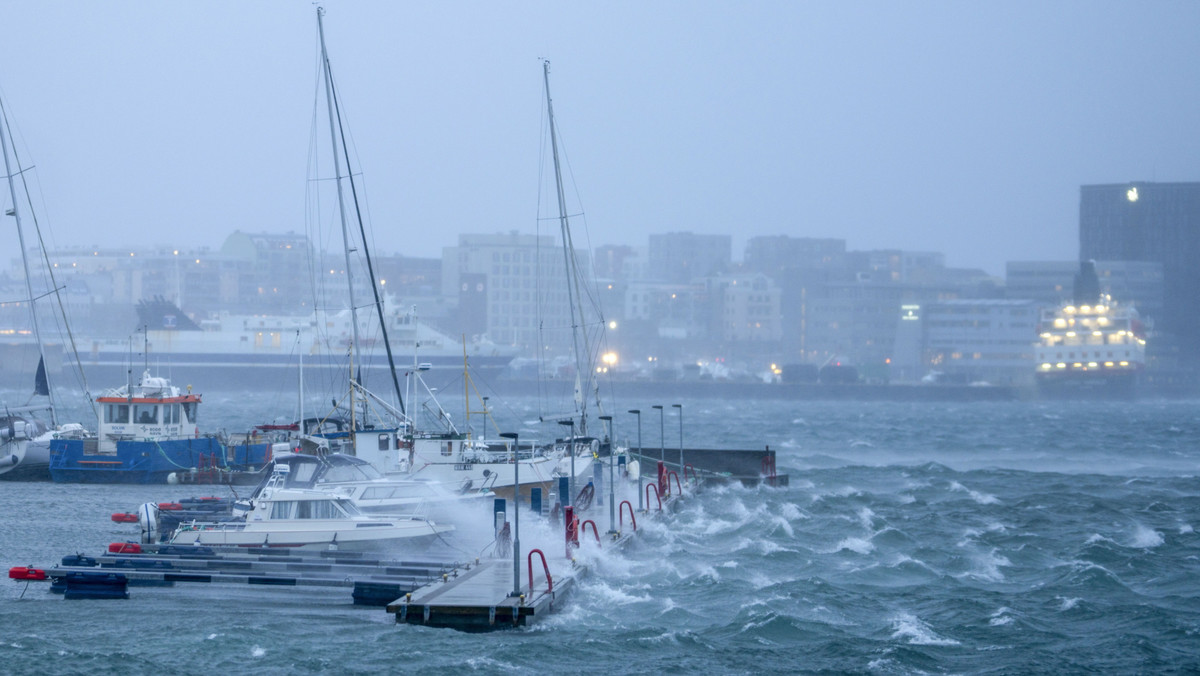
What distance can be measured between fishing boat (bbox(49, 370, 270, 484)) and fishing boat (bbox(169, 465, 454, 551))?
13434 millimetres

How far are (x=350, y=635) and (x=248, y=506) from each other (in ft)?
26.9

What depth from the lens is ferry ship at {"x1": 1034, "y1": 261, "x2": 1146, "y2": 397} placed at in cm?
13300

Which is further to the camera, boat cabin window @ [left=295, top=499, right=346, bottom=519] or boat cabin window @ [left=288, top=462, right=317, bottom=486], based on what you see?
boat cabin window @ [left=288, top=462, right=317, bottom=486]

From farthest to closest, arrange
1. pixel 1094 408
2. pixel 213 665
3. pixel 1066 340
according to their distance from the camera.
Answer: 1. pixel 1066 340
2. pixel 1094 408
3. pixel 213 665

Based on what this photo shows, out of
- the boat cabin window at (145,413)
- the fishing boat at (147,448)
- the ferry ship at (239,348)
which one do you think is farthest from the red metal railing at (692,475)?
→ the ferry ship at (239,348)

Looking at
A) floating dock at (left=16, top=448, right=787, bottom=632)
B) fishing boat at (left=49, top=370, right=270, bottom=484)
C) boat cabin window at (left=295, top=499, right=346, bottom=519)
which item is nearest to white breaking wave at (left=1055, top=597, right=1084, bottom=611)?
floating dock at (left=16, top=448, right=787, bottom=632)

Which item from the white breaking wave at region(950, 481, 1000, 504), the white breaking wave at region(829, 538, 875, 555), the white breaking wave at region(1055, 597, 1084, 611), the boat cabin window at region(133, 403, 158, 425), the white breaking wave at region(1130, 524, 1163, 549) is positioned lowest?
the white breaking wave at region(950, 481, 1000, 504)

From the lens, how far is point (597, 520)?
1169 inches

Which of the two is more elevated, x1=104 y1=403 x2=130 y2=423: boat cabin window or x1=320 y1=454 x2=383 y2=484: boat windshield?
x1=104 y1=403 x2=130 y2=423: boat cabin window

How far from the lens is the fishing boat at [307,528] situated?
81.5ft

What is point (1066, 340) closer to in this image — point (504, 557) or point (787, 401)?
point (787, 401)

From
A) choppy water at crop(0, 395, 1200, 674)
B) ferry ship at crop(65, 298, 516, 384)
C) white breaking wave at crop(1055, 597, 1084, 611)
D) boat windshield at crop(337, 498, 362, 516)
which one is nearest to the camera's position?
choppy water at crop(0, 395, 1200, 674)

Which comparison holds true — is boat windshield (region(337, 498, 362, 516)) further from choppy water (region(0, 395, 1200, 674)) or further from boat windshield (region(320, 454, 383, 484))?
choppy water (region(0, 395, 1200, 674))

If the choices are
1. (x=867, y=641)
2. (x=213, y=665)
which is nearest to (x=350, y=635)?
(x=213, y=665)
